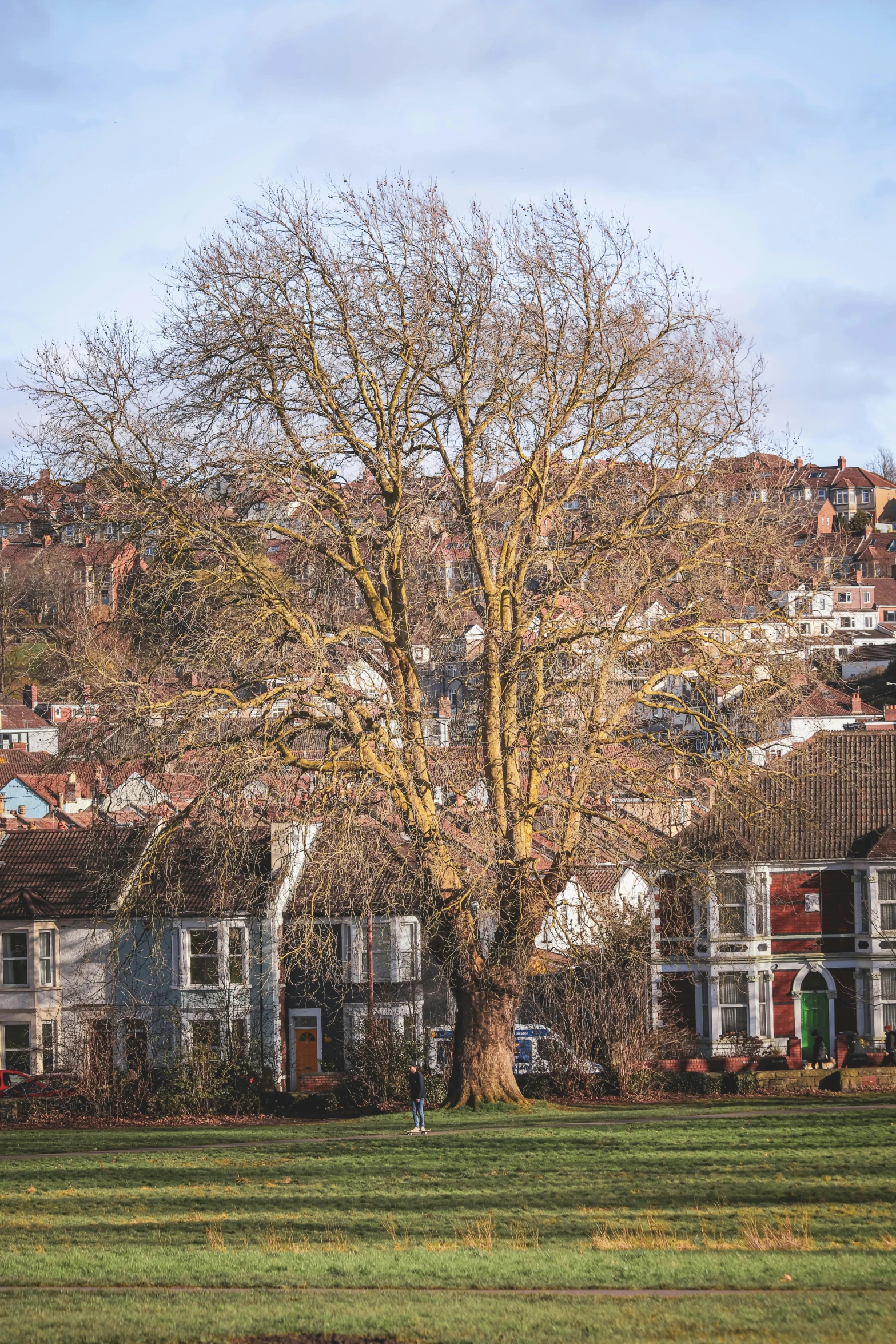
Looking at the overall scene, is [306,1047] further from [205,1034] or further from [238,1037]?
[238,1037]

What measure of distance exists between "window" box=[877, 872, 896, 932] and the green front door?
2.92 meters

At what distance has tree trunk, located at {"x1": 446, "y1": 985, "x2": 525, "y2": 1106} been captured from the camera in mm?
28891

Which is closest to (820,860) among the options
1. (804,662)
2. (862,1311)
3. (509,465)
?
(804,662)

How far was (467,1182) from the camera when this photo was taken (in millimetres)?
20156

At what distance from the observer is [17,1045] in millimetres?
45094

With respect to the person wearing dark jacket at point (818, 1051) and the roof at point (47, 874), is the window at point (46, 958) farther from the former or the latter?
the person wearing dark jacket at point (818, 1051)

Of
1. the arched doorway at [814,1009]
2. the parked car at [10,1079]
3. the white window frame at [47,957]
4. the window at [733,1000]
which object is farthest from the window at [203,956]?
the arched doorway at [814,1009]

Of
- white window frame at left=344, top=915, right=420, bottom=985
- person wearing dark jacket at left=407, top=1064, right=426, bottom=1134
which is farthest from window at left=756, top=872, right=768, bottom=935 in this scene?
person wearing dark jacket at left=407, top=1064, right=426, bottom=1134

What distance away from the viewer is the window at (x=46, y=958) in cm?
4466

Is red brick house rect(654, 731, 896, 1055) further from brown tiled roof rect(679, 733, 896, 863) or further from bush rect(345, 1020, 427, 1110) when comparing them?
bush rect(345, 1020, 427, 1110)

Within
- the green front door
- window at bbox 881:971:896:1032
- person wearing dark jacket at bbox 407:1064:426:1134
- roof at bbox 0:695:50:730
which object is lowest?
the green front door

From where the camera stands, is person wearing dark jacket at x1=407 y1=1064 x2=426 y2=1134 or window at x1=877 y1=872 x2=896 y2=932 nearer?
person wearing dark jacket at x1=407 y1=1064 x2=426 y2=1134

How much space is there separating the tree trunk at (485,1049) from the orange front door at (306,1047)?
48.9 feet

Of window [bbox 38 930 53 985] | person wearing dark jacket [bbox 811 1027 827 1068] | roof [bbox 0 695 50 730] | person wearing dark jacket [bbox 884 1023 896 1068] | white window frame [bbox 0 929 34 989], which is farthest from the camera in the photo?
roof [bbox 0 695 50 730]
